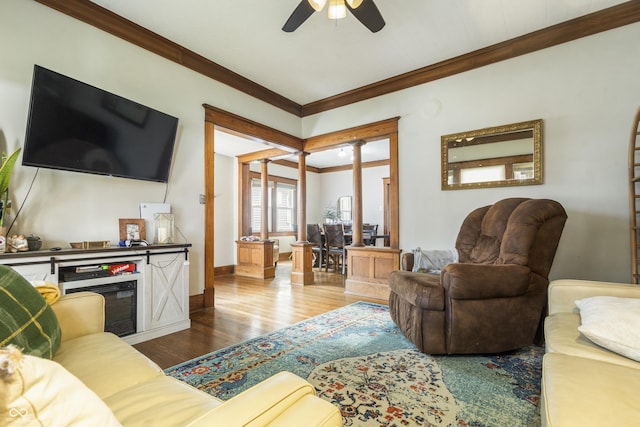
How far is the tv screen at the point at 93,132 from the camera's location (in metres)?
2.25

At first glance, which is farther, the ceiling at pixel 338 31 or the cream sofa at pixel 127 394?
the ceiling at pixel 338 31

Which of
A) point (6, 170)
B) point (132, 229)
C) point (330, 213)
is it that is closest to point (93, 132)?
point (6, 170)

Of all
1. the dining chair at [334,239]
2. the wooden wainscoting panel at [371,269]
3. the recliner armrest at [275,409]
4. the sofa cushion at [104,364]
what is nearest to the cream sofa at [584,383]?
the recliner armrest at [275,409]

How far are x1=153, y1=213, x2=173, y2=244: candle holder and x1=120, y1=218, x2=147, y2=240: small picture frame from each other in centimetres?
10

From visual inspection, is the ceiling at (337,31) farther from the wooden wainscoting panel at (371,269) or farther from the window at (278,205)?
the window at (278,205)

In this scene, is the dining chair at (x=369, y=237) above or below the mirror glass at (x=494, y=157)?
below

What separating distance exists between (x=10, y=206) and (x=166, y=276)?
4.02 feet

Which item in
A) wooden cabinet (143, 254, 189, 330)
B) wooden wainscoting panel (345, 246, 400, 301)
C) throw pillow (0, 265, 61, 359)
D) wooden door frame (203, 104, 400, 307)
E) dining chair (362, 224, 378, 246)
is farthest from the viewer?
dining chair (362, 224, 378, 246)

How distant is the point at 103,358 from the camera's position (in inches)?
48.5

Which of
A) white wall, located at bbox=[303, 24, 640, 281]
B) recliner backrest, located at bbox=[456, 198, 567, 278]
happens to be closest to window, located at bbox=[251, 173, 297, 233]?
white wall, located at bbox=[303, 24, 640, 281]

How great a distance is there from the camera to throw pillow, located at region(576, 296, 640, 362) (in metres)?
1.20

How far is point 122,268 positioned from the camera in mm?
2549

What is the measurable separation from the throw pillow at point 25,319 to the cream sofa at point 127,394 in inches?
5.4

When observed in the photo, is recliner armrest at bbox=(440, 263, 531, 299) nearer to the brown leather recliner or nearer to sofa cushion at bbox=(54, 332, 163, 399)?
the brown leather recliner
